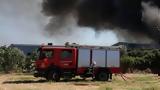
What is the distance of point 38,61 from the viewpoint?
38.2 metres

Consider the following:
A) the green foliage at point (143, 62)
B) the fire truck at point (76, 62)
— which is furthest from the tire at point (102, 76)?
the green foliage at point (143, 62)

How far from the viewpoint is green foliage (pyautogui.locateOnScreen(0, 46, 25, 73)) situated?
56.4m

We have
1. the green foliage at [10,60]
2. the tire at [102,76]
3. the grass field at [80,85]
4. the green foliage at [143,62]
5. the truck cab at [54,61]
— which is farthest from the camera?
the green foliage at [143,62]

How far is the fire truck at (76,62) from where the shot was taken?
3825 centimetres

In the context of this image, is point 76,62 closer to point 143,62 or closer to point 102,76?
point 102,76

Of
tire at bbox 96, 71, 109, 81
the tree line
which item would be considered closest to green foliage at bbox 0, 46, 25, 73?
the tree line

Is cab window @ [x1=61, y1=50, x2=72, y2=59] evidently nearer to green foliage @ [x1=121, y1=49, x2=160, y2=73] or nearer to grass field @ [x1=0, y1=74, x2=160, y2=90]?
grass field @ [x1=0, y1=74, x2=160, y2=90]

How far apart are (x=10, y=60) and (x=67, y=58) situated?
764 inches

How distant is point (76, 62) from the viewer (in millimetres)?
38812

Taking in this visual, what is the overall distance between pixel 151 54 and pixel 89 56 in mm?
24590

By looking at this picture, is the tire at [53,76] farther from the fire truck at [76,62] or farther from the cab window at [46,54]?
the cab window at [46,54]

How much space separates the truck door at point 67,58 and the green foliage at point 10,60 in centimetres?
1867

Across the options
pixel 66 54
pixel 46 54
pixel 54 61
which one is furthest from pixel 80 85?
pixel 46 54

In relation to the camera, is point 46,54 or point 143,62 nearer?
point 46,54
